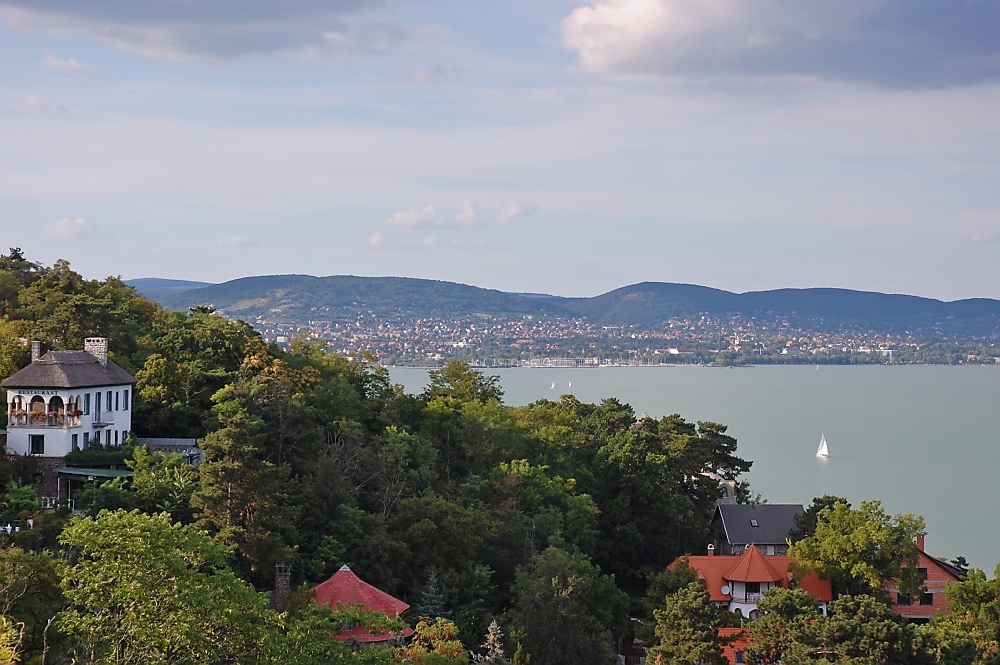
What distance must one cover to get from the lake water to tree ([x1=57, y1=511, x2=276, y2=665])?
140 feet

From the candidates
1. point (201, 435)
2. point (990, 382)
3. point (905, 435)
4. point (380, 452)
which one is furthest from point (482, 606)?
point (990, 382)

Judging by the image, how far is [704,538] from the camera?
41.5m

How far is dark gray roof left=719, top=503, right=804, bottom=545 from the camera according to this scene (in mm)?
41344

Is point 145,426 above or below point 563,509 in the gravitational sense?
above

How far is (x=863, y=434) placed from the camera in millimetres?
101562

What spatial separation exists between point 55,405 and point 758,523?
25555 millimetres

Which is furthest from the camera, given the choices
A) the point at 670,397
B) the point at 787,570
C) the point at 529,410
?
the point at 670,397

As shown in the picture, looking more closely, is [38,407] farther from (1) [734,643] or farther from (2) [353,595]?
(1) [734,643]

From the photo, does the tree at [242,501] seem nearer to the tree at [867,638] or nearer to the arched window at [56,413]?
the arched window at [56,413]

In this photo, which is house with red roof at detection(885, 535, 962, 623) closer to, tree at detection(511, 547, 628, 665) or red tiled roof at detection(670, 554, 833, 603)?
red tiled roof at detection(670, 554, 833, 603)

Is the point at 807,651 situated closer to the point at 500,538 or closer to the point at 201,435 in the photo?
the point at 500,538

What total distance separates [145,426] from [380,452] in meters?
6.00

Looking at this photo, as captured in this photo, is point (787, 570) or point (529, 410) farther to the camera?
point (529, 410)

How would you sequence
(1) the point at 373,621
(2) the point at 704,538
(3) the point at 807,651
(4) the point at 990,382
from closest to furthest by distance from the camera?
1. (1) the point at 373,621
2. (3) the point at 807,651
3. (2) the point at 704,538
4. (4) the point at 990,382
